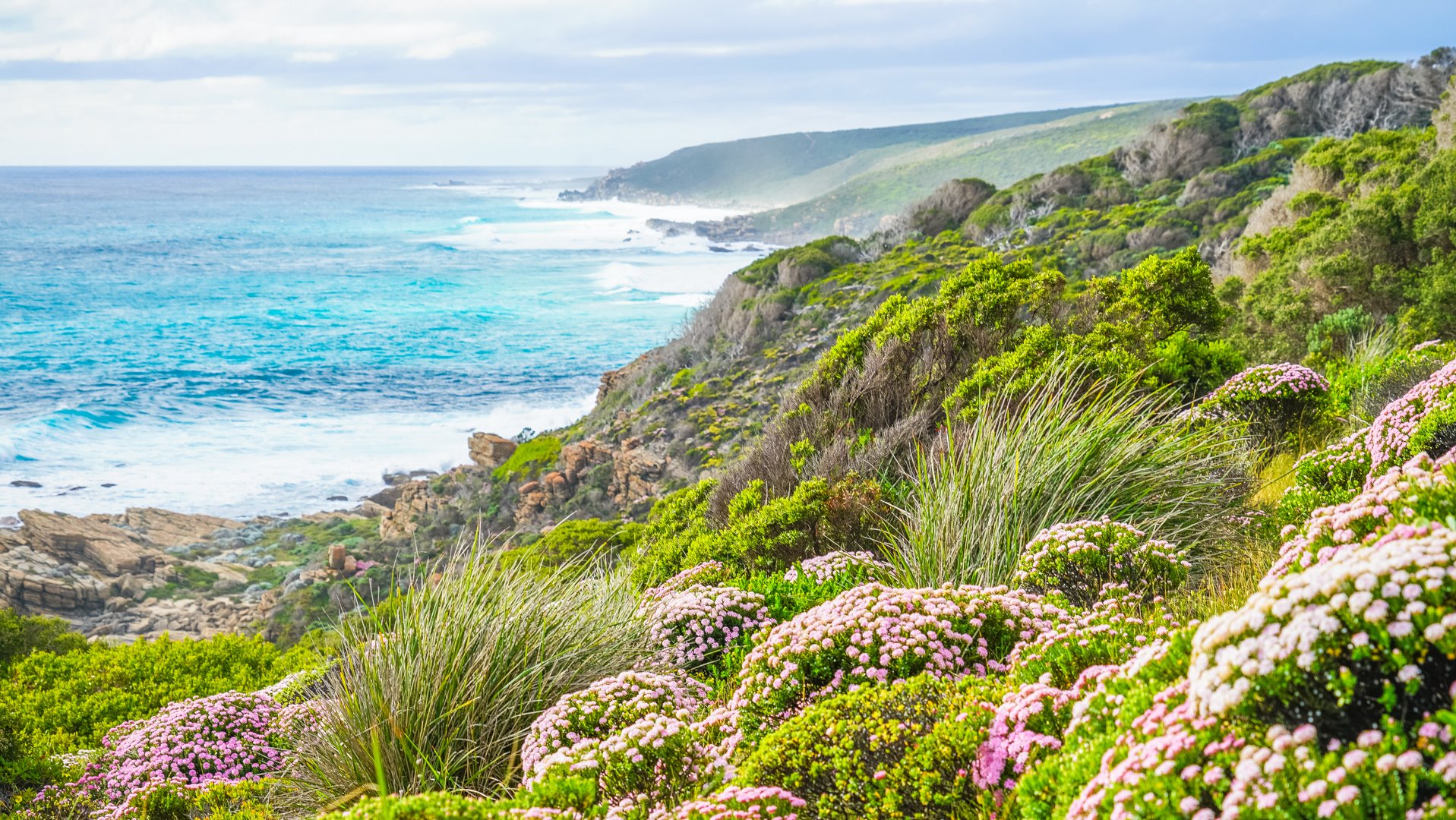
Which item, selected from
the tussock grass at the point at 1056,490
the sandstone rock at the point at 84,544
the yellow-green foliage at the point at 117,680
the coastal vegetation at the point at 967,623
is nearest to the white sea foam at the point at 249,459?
the sandstone rock at the point at 84,544

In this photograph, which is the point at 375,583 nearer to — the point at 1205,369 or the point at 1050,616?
the point at 1205,369

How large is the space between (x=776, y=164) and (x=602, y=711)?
550 feet

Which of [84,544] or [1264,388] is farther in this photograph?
[84,544]

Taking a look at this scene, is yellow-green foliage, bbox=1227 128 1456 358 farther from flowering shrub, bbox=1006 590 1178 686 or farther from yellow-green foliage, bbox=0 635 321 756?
yellow-green foliage, bbox=0 635 321 756

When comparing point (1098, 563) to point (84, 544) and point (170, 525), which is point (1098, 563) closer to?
point (84, 544)

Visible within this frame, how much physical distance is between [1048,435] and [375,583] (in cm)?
1341

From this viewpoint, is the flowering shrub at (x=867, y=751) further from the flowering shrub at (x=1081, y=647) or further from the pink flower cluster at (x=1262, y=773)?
the pink flower cluster at (x=1262, y=773)

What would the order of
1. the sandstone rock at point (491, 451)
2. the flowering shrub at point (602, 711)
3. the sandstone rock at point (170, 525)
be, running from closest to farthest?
1. the flowering shrub at point (602, 711)
2. the sandstone rock at point (170, 525)
3. the sandstone rock at point (491, 451)

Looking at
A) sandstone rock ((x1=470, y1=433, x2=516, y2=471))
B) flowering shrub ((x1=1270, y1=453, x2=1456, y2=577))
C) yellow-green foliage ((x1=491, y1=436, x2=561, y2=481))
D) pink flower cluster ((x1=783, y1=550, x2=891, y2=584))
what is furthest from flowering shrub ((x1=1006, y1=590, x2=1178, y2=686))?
sandstone rock ((x1=470, y1=433, x2=516, y2=471))

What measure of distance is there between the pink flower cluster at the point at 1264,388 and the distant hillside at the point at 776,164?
13506 centimetres

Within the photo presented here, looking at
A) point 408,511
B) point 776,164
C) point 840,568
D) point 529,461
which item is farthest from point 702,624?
point 776,164

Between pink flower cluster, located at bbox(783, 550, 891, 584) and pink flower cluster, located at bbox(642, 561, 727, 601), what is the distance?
2.67 ft

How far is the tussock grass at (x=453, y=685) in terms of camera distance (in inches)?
160

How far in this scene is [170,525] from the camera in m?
20.6
